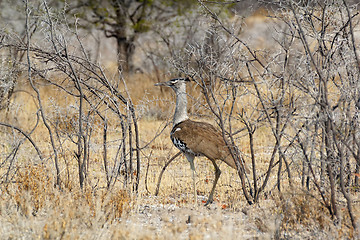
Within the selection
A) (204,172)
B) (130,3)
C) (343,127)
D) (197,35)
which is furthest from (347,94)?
(130,3)

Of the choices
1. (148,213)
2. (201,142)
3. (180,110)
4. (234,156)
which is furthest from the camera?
(180,110)

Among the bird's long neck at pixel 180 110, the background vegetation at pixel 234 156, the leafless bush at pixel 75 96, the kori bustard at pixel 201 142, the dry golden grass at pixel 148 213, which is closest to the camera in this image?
the dry golden grass at pixel 148 213

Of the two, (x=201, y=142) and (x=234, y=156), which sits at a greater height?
(x=201, y=142)

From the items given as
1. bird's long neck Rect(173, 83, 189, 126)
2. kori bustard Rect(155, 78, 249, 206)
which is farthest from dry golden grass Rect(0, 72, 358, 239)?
bird's long neck Rect(173, 83, 189, 126)

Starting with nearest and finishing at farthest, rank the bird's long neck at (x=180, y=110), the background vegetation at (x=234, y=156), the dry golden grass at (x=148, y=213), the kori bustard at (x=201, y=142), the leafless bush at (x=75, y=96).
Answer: the dry golden grass at (x=148, y=213)
the background vegetation at (x=234, y=156)
the leafless bush at (x=75, y=96)
the kori bustard at (x=201, y=142)
the bird's long neck at (x=180, y=110)

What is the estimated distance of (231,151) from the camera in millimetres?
5023

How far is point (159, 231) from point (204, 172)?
2.89 meters

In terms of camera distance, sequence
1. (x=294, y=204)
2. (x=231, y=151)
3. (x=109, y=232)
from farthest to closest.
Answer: (x=231, y=151)
(x=294, y=204)
(x=109, y=232)

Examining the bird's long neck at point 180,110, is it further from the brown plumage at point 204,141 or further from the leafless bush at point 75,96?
the leafless bush at point 75,96

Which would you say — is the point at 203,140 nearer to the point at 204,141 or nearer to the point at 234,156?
the point at 204,141

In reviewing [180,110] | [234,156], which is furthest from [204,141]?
[180,110]

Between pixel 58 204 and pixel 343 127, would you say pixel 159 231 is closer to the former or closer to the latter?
pixel 58 204

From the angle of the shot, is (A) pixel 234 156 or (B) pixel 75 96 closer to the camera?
(A) pixel 234 156

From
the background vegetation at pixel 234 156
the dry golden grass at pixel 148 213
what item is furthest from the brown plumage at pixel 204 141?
the dry golden grass at pixel 148 213
